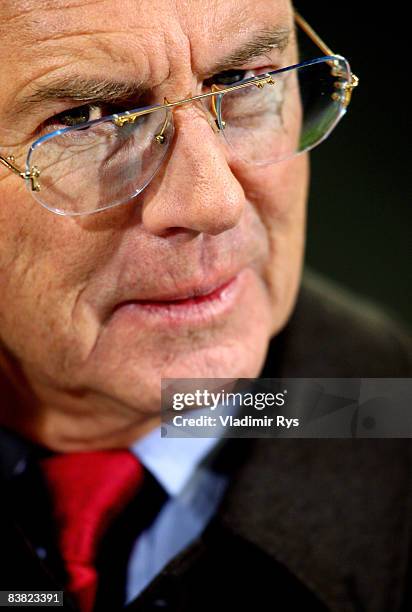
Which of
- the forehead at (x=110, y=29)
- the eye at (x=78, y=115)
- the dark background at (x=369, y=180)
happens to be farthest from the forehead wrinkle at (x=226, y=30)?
the dark background at (x=369, y=180)

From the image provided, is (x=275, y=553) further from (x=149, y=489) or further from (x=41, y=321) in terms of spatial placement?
(x=41, y=321)

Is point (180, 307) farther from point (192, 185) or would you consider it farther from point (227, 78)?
point (227, 78)

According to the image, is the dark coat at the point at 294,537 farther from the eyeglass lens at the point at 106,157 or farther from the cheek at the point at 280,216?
the eyeglass lens at the point at 106,157

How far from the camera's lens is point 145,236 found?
0.98 meters

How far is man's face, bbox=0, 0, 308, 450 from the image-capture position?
0.89 metres

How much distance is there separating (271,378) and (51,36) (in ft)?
2.25

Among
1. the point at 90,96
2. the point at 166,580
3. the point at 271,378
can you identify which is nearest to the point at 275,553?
the point at 166,580

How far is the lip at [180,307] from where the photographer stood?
104 cm

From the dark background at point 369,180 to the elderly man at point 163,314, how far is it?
82 cm

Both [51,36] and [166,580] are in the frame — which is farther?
[166,580]

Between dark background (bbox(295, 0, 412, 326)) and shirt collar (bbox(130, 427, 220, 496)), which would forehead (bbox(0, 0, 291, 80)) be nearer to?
shirt collar (bbox(130, 427, 220, 496))

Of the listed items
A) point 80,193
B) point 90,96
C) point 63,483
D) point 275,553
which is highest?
point 90,96

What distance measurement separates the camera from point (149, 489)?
1.22m

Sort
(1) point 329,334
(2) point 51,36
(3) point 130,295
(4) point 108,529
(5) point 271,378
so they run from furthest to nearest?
(1) point 329,334 < (5) point 271,378 < (4) point 108,529 < (3) point 130,295 < (2) point 51,36
